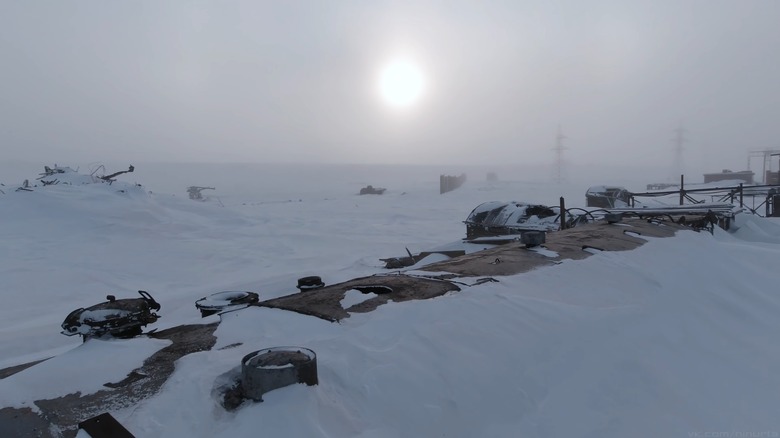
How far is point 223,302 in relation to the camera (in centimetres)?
559

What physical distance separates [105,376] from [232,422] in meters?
1.29

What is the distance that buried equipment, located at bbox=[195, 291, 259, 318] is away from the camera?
18.1 ft

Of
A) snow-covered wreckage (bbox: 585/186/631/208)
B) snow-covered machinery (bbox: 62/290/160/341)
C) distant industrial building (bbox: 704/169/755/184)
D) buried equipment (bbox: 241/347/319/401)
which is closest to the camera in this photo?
buried equipment (bbox: 241/347/319/401)

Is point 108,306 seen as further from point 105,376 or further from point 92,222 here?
point 92,222

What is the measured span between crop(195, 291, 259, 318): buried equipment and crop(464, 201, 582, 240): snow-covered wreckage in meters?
9.71

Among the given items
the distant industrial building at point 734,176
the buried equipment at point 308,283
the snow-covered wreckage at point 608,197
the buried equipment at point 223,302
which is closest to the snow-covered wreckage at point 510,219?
the buried equipment at point 308,283

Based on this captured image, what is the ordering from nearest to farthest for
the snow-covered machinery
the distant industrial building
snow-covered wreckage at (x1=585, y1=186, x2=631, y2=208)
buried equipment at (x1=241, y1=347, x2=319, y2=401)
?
buried equipment at (x1=241, y1=347, x2=319, y2=401), the snow-covered machinery, snow-covered wreckage at (x1=585, y1=186, x2=631, y2=208), the distant industrial building

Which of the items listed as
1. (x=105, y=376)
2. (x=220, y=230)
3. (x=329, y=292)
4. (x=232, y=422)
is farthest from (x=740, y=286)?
(x=220, y=230)

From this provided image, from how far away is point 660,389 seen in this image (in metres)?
4.51

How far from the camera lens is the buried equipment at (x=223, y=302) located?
5523mm

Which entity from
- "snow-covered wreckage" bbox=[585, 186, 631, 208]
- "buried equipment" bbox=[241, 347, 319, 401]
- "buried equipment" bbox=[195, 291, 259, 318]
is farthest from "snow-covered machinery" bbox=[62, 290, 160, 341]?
"snow-covered wreckage" bbox=[585, 186, 631, 208]

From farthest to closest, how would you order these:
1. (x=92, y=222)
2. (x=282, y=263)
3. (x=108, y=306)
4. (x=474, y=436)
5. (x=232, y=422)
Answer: (x=92, y=222), (x=282, y=263), (x=108, y=306), (x=474, y=436), (x=232, y=422)

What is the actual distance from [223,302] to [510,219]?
34.0 feet

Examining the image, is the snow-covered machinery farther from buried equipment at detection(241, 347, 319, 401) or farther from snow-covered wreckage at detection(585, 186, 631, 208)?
snow-covered wreckage at detection(585, 186, 631, 208)
